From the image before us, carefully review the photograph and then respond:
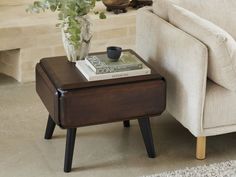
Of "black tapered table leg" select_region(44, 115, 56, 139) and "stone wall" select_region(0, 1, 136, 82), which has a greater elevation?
"stone wall" select_region(0, 1, 136, 82)

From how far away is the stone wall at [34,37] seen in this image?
153 inches

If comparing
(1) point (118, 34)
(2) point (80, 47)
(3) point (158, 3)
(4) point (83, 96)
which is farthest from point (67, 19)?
(1) point (118, 34)

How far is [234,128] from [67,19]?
109 centimetres

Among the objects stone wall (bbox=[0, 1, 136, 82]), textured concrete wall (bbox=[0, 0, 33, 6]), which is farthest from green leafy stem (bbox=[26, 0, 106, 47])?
textured concrete wall (bbox=[0, 0, 33, 6])

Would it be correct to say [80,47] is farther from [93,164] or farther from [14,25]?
[14,25]

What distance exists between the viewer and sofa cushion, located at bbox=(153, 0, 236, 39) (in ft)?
10.9

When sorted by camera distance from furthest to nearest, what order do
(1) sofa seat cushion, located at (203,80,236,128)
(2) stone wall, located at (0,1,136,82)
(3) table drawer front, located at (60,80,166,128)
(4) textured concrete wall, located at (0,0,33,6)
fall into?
1. (4) textured concrete wall, located at (0,0,33,6)
2. (2) stone wall, located at (0,1,136,82)
3. (1) sofa seat cushion, located at (203,80,236,128)
4. (3) table drawer front, located at (60,80,166,128)

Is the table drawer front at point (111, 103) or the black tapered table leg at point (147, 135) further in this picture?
the black tapered table leg at point (147, 135)

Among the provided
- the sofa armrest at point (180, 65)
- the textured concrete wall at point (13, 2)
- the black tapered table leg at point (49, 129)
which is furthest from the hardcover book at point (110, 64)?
the textured concrete wall at point (13, 2)

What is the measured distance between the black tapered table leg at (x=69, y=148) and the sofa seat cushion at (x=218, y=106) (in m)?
0.70

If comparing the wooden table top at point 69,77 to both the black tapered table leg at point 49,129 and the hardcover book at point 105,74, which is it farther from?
the black tapered table leg at point 49,129

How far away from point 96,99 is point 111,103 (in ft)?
0.28

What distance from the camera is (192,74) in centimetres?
274

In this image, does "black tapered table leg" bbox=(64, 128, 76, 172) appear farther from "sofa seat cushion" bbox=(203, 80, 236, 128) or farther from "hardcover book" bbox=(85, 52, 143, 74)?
"sofa seat cushion" bbox=(203, 80, 236, 128)
